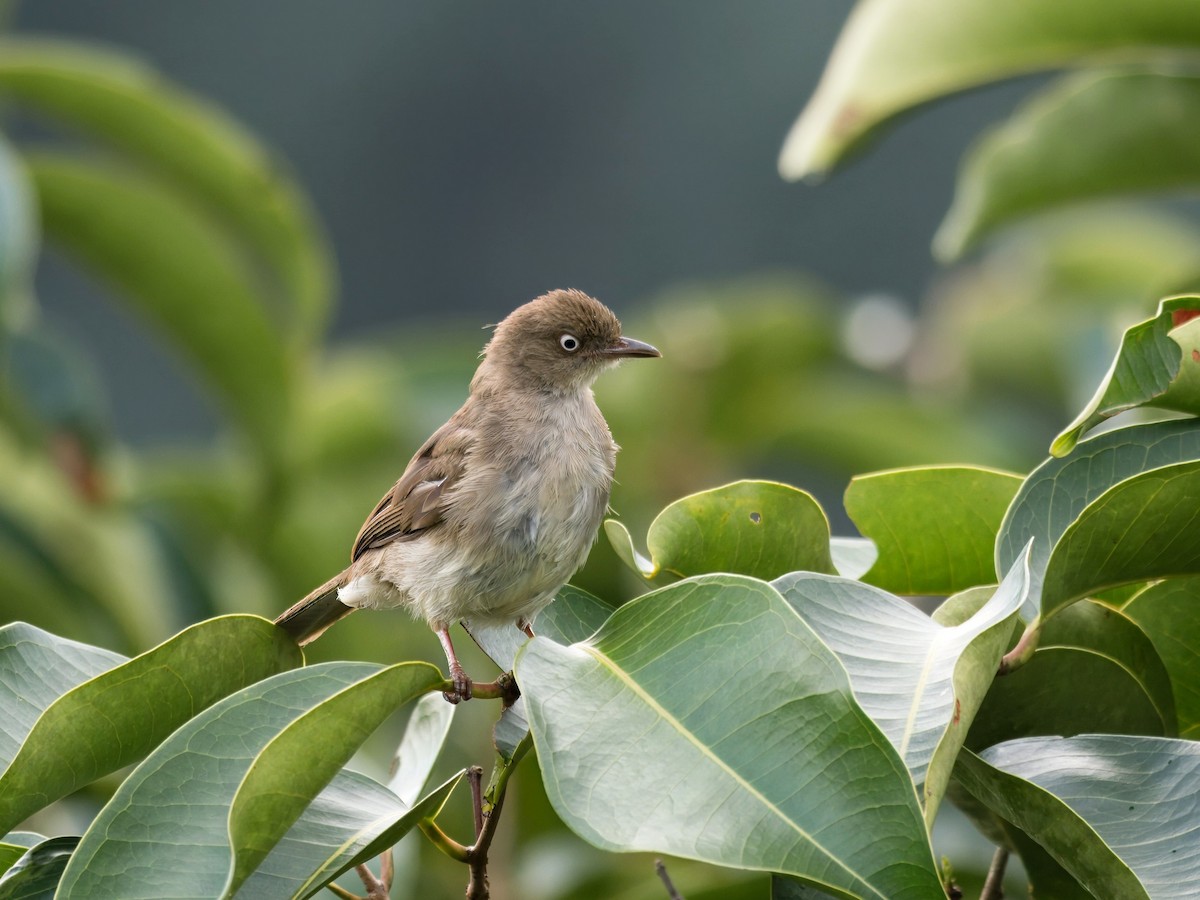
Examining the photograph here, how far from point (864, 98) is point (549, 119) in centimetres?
1858

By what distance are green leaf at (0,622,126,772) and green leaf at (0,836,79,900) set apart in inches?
6.7

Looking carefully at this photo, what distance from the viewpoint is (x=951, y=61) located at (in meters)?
3.07

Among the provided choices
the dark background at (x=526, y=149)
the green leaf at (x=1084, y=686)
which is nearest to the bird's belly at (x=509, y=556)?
the green leaf at (x=1084, y=686)

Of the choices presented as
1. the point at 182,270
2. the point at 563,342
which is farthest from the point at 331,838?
the point at 182,270

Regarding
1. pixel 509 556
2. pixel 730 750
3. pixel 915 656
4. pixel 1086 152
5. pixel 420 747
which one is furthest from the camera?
pixel 1086 152

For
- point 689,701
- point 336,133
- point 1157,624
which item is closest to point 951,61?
point 1157,624

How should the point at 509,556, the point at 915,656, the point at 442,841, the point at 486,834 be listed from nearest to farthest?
1. the point at 915,656
2. the point at 486,834
3. the point at 442,841
4. the point at 509,556

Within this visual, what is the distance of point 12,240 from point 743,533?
200cm

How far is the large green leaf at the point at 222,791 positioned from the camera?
148 centimetres

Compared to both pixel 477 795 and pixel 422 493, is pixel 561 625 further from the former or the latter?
pixel 422 493

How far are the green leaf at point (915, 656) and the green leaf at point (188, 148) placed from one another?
2723mm

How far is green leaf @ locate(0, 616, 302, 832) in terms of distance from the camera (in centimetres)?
162

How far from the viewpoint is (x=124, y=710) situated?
5.48 feet

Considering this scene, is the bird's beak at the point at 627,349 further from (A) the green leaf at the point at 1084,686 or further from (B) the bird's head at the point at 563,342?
(A) the green leaf at the point at 1084,686
